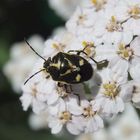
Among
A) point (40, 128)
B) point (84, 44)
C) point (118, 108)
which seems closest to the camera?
point (118, 108)

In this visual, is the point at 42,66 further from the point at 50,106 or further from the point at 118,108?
the point at 118,108

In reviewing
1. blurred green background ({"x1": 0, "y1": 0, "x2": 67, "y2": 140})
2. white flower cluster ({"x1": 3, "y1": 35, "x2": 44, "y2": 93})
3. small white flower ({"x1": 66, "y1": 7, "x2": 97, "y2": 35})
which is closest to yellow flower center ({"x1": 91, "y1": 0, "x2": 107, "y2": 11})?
small white flower ({"x1": 66, "y1": 7, "x2": 97, "y2": 35})

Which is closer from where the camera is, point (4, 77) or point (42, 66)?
point (42, 66)

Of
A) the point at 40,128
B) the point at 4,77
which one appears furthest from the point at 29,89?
the point at 4,77

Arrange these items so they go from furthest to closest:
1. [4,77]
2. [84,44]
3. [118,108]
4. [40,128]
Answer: [4,77]
[40,128]
[84,44]
[118,108]

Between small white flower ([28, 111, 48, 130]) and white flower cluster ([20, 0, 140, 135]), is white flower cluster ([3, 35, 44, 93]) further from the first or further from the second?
white flower cluster ([20, 0, 140, 135])

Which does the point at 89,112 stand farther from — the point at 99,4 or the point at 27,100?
the point at 99,4
